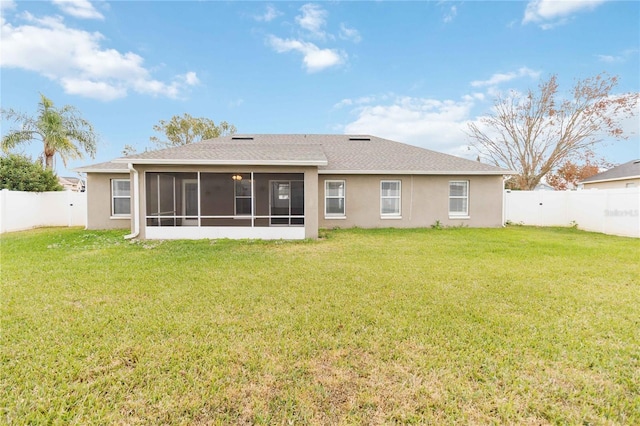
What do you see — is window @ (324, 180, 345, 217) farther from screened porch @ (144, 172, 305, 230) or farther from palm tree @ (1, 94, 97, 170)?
palm tree @ (1, 94, 97, 170)

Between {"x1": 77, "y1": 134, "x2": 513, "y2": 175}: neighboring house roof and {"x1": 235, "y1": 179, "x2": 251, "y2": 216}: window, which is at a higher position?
{"x1": 77, "y1": 134, "x2": 513, "y2": 175}: neighboring house roof

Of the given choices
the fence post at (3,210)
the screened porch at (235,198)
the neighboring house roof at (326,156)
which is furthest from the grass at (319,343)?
the fence post at (3,210)

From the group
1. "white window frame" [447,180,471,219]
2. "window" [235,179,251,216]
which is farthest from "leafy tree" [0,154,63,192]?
"white window frame" [447,180,471,219]

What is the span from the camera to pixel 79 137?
19562 mm

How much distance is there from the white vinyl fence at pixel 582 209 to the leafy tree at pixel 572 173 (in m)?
12.9

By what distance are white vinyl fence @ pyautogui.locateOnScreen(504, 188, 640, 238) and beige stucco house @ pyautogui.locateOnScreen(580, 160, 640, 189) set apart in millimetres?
8034

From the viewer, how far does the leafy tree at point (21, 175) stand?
42.9 feet

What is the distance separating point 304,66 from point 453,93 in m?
10.2

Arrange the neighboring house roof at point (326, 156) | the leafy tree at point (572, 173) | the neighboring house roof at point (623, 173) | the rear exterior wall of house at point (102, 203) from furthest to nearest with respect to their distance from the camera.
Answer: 1. the leafy tree at point (572, 173)
2. the neighboring house roof at point (623, 173)
3. the rear exterior wall of house at point (102, 203)
4. the neighboring house roof at point (326, 156)

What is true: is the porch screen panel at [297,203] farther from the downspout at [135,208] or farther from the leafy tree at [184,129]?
the leafy tree at [184,129]

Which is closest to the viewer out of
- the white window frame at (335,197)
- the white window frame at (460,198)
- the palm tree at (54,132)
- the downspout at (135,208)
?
the downspout at (135,208)

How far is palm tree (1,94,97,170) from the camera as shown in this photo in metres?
17.7

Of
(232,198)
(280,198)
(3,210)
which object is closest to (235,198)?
(232,198)

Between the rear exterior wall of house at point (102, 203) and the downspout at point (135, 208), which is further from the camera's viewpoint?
the rear exterior wall of house at point (102, 203)
